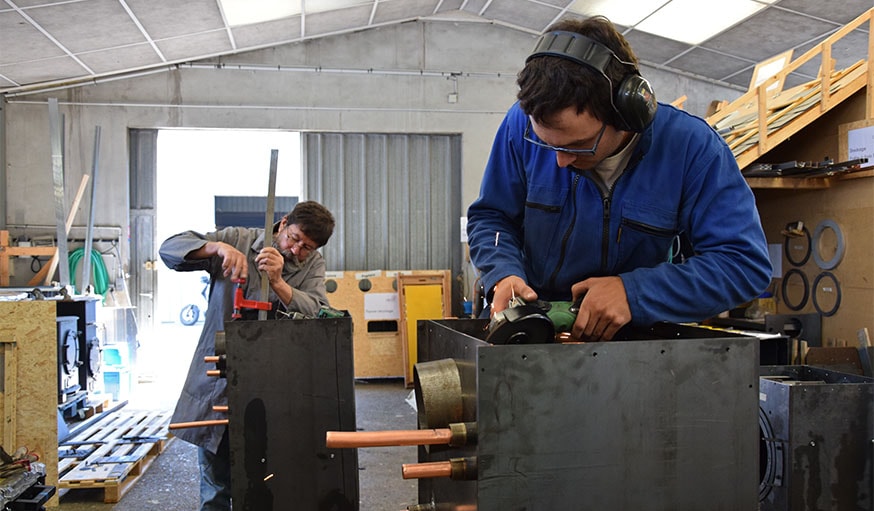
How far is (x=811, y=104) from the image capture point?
13.0ft

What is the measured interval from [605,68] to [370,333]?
18.2 feet

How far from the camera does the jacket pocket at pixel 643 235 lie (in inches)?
45.8

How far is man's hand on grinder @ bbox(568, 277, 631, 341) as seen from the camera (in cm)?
101

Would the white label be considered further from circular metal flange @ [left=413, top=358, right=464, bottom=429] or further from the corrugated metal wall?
circular metal flange @ [left=413, top=358, right=464, bottom=429]

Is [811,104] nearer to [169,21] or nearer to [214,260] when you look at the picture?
[214,260]

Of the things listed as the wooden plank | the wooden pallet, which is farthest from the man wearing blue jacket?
the wooden plank

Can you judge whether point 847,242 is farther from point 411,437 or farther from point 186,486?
point 186,486

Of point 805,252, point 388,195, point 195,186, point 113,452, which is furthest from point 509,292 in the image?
point 195,186

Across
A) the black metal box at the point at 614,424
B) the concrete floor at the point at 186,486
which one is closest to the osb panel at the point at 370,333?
the concrete floor at the point at 186,486

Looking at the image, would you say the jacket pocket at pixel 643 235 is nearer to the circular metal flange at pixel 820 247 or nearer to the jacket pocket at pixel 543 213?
the jacket pocket at pixel 543 213

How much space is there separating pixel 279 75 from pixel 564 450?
20.4 ft

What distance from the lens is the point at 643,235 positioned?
1.18 meters

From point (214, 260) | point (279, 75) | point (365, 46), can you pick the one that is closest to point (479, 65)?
point (365, 46)

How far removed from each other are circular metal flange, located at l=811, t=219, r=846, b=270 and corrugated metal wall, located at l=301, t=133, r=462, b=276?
339 cm
